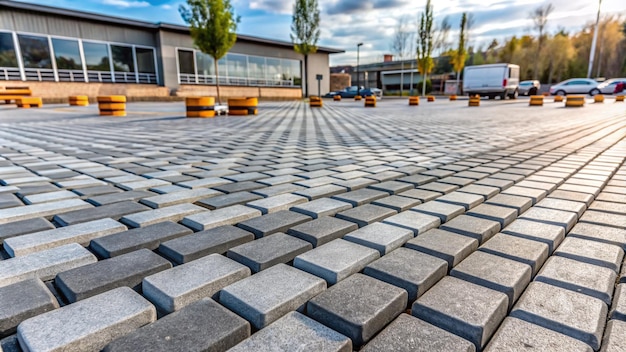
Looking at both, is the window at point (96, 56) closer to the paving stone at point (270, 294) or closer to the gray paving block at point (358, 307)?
the paving stone at point (270, 294)

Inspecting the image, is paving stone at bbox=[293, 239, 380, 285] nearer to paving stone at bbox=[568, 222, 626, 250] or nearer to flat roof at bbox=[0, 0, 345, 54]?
paving stone at bbox=[568, 222, 626, 250]

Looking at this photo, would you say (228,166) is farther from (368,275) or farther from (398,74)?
(398,74)

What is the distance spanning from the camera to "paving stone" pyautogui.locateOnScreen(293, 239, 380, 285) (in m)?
1.36

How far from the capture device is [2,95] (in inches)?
727

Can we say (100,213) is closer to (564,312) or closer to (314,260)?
(314,260)

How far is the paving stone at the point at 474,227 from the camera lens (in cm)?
175

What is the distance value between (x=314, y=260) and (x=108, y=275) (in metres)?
Answer: 0.82

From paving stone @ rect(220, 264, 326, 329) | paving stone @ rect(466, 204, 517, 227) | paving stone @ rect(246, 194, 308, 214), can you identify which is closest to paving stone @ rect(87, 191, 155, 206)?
paving stone @ rect(246, 194, 308, 214)

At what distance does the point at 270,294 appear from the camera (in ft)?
3.92

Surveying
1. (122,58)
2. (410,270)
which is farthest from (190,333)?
(122,58)

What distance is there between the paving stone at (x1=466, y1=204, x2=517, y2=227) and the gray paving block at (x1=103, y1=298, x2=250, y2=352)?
1586mm

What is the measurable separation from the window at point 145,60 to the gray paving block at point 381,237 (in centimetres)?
2860

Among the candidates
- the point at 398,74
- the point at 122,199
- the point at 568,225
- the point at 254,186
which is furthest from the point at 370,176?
the point at 398,74

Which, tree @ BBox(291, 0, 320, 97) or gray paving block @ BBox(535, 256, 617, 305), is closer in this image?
gray paving block @ BBox(535, 256, 617, 305)
